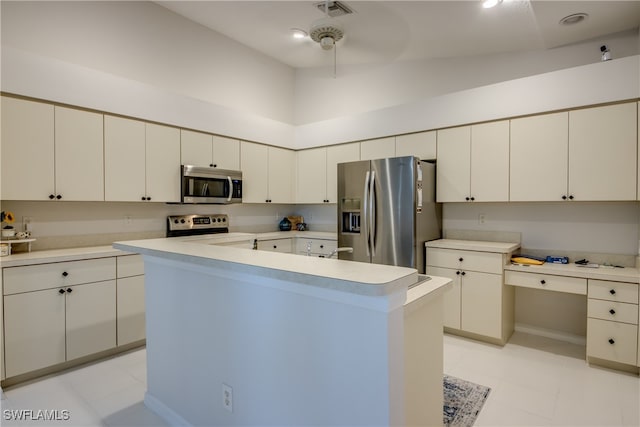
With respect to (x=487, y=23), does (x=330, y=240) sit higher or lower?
lower

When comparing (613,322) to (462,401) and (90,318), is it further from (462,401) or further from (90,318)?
(90,318)

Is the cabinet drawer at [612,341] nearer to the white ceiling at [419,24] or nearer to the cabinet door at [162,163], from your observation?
the white ceiling at [419,24]

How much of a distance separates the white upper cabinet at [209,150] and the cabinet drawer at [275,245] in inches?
38.6

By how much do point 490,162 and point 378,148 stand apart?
4.11 ft

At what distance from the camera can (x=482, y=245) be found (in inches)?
128

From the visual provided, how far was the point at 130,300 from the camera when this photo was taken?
9.77 feet

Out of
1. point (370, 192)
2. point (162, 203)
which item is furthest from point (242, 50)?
point (370, 192)

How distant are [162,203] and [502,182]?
11.5ft

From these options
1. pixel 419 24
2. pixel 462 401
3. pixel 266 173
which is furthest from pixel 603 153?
pixel 266 173

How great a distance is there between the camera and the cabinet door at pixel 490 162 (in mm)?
3219

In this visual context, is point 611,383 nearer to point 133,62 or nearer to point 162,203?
point 162,203

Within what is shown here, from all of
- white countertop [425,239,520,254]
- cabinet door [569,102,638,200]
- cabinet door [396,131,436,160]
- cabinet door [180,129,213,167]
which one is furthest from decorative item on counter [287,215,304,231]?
cabinet door [569,102,638,200]

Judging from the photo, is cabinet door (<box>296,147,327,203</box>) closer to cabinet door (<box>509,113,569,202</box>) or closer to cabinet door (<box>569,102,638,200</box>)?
cabinet door (<box>509,113,569,202</box>)

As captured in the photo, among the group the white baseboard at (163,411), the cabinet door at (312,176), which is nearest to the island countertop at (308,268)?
the white baseboard at (163,411)
